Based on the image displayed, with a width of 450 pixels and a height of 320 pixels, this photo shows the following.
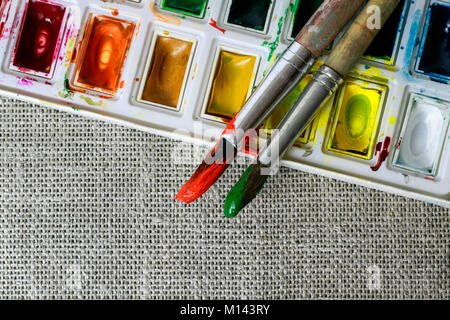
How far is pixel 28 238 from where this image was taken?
2.13ft

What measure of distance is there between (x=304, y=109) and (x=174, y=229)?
0.84ft

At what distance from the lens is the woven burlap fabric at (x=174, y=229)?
2.09ft

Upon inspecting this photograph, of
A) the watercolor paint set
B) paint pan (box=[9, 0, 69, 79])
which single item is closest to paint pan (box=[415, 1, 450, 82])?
the watercolor paint set

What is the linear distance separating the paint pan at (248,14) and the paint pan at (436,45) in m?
0.22

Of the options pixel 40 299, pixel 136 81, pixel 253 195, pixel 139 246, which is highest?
pixel 136 81

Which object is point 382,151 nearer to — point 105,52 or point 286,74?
point 286,74

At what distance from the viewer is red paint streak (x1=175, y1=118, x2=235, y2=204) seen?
583 millimetres

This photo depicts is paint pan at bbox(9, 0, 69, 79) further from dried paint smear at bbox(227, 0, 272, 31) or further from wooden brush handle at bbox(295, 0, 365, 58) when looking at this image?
wooden brush handle at bbox(295, 0, 365, 58)

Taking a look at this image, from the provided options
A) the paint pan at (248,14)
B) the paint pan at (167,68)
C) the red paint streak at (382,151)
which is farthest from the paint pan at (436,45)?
the paint pan at (167,68)

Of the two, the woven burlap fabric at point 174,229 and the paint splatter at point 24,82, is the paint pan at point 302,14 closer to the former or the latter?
the woven burlap fabric at point 174,229

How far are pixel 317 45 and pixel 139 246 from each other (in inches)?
14.7

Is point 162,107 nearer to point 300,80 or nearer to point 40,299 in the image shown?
point 300,80

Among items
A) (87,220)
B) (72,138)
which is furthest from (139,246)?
(72,138)

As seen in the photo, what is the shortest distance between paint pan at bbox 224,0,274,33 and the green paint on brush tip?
200 mm
